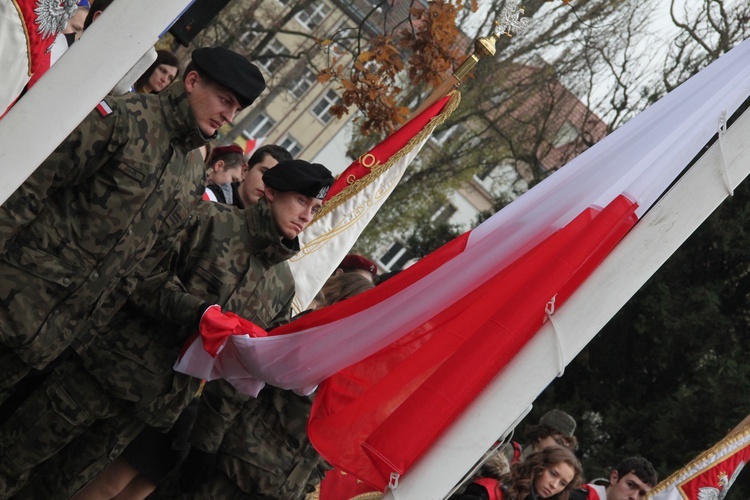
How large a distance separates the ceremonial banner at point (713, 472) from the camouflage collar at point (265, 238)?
301cm

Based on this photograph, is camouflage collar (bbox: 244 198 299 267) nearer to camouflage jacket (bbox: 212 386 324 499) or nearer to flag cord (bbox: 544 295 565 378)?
camouflage jacket (bbox: 212 386 324 499)

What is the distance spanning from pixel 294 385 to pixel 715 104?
6.13 feet

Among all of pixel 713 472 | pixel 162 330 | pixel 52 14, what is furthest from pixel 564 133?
pixel 52 14

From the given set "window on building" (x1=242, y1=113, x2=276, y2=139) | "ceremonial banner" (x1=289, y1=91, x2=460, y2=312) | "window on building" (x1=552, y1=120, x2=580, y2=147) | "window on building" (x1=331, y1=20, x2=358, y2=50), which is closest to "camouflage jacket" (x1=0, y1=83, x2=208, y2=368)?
"ceremonial banner" (x1=289, y1=91, x2=460, y2=312)

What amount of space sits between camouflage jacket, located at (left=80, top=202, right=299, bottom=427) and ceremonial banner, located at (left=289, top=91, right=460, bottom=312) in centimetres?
212

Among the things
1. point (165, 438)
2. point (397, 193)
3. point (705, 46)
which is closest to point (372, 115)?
point (165, 438)

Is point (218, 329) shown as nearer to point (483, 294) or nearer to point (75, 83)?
point (483, 294)

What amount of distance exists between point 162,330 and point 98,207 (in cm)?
71

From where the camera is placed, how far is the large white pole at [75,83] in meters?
3.16

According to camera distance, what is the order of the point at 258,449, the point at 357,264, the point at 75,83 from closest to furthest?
1. the point at 75,83
2. the point at 258,449
3. the point at 357,264

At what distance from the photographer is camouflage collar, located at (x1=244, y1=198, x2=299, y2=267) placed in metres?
4.77

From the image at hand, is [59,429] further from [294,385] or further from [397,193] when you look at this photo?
[397,193]

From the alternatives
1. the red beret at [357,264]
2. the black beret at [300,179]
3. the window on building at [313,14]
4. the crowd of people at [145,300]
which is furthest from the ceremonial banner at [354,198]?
the window on building at [313,14]

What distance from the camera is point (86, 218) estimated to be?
4293 mm
